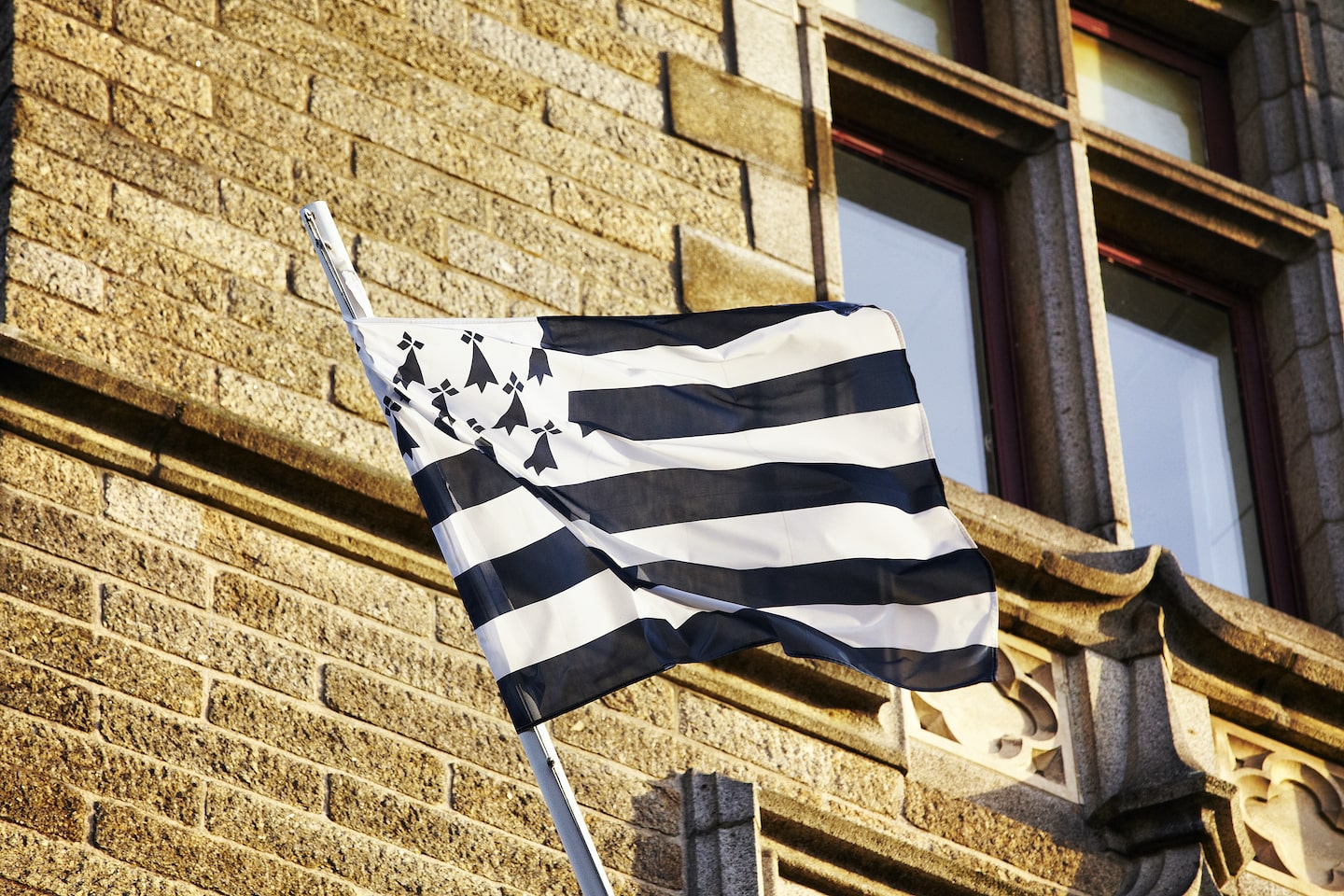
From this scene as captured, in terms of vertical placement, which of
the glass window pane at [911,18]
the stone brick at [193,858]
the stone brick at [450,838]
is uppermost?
the glass window pane at [911,18]

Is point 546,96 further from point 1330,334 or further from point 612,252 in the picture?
point 1330,334

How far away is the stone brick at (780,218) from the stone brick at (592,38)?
405 millimetres

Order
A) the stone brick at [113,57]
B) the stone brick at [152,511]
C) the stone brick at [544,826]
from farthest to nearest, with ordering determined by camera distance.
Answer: the stone brick at [113,57], the stone brick at [544,826], the stone brick at [152,511]

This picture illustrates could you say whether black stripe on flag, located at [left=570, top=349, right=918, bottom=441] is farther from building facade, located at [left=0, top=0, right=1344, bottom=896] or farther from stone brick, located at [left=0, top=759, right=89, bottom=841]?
stone brick, located at [left=0, top=759, right=89, bottom=841]

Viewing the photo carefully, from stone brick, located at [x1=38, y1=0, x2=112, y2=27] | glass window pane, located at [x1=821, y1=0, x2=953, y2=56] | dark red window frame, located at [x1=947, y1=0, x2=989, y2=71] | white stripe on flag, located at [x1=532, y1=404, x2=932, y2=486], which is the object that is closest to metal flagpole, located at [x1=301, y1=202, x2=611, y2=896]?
white stripe on flag, located at [x1=532, y1=404, x2=932, y2=486]

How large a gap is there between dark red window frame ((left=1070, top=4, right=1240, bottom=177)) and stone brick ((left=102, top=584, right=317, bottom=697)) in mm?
4561

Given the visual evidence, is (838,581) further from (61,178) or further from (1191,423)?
(1191,423)

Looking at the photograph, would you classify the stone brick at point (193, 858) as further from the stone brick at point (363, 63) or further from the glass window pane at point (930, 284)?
the glass window pane at point (930, 284)

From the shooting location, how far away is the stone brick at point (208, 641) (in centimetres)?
524

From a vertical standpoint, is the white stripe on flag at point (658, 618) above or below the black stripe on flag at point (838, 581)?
below

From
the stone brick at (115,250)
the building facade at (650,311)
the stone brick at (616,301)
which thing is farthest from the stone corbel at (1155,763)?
the stone brick at (115,250)

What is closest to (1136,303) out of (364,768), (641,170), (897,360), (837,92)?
(837,92)

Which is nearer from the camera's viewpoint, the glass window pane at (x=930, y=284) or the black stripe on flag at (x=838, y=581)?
the black stripe on flag at (x=838, y=581)

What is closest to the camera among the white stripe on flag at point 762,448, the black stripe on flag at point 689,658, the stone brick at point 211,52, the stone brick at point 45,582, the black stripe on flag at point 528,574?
the black stripe on flag at point 689,658
